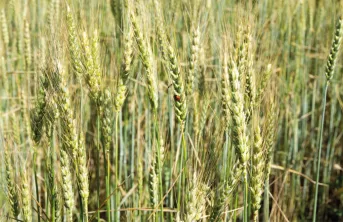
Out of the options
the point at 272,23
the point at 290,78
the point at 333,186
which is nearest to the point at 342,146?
the point at 333,186

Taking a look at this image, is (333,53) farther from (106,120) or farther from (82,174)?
(82,174)

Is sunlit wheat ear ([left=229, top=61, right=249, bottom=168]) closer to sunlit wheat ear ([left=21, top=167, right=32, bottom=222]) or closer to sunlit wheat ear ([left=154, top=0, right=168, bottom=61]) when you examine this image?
sunlit wheat ear ([left=154, top=0, right=168, bottom=61])

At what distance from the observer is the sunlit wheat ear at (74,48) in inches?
53.5

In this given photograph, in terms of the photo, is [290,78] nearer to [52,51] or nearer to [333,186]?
[333,186]

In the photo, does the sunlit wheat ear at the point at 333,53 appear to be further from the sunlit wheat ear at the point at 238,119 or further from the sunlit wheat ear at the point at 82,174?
the sunlit wheat ear at the point at 82,174

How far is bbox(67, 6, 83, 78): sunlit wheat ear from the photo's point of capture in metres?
1.36

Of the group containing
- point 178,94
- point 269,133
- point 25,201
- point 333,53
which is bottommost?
point 25,201

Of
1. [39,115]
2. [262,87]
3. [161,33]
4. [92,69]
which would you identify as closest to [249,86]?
[262,87]

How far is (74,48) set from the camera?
1.36 m

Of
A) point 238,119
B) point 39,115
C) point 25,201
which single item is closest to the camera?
point 238,119

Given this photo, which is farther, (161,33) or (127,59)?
(161,33)

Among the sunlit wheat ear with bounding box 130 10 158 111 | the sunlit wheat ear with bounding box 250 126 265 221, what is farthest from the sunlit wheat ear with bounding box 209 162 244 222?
the sunlit wheat ear with bounding box 130 10 158 111

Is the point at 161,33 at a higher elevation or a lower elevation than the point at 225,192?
higher

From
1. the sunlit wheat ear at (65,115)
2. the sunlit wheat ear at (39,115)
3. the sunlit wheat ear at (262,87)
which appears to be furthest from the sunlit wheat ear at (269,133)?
the sunlit wheat ear at (39,115)
